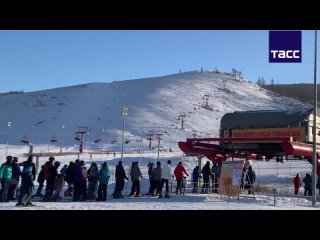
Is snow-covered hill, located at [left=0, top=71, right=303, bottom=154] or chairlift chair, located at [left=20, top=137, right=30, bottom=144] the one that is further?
snow-covered hill, located at [left=0, top=71, right=303, bottom=154]

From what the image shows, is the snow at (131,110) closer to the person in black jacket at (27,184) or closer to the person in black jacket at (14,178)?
the person in black jacket at (14,178)

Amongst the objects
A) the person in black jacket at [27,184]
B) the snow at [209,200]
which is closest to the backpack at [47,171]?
the snow at [209,200]

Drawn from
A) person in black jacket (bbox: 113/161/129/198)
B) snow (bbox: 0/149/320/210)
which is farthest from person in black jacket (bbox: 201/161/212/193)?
person in black jacket (bbox: 113/161/129/198)

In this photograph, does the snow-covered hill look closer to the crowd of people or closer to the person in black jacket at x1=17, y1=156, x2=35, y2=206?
the crowd of people

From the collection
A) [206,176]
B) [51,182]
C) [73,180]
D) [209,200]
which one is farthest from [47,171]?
[206,176]

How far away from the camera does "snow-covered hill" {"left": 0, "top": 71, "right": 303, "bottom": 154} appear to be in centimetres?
6656

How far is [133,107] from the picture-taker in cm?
8150

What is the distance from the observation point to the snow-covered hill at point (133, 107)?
218 feet

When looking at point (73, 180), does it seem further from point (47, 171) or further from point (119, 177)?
point (119, 177)
